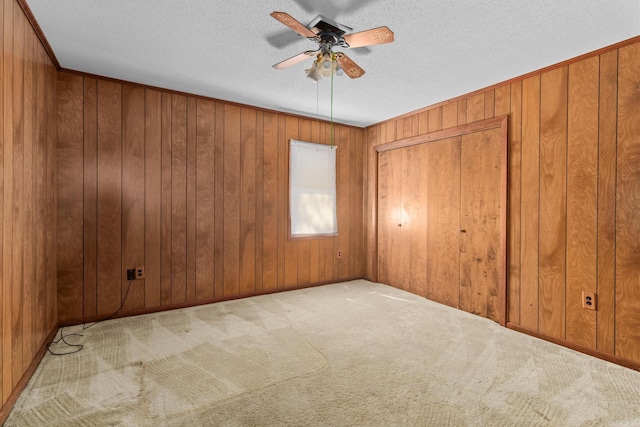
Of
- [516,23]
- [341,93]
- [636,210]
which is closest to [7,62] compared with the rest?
[341,93]

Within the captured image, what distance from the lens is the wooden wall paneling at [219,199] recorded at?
Result: 3.73 meters

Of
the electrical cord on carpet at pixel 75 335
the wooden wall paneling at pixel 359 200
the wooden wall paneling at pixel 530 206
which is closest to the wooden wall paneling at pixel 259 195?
the electrical cord on carpet at pixel 75 335

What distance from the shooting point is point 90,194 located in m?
3.06

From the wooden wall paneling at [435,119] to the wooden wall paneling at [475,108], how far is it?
370 millimetres

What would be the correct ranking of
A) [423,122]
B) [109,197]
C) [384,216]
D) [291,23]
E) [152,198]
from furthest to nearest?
[384,216] → [423,122] → [152,198] → [109,197] → [291,23]

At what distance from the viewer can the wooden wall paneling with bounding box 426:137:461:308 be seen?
358cm

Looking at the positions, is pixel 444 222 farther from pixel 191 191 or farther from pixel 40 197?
pixel 40 197

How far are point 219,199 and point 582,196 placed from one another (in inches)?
139

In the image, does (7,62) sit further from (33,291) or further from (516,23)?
(516,23)

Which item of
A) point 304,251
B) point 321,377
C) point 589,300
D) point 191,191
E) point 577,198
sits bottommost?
point 321,377

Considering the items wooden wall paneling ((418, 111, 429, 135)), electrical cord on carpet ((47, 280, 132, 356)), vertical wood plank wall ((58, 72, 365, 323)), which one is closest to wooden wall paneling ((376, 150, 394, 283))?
wooden wall paneling ((418, 111, 429, 135))

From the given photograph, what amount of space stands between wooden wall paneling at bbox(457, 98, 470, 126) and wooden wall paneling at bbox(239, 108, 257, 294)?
2.43m

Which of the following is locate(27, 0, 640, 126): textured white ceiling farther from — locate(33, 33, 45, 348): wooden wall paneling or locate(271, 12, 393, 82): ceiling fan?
locate(33, 33, 45, 348): wooden wall paneling

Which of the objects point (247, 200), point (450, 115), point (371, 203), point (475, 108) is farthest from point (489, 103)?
point (247, 200)
